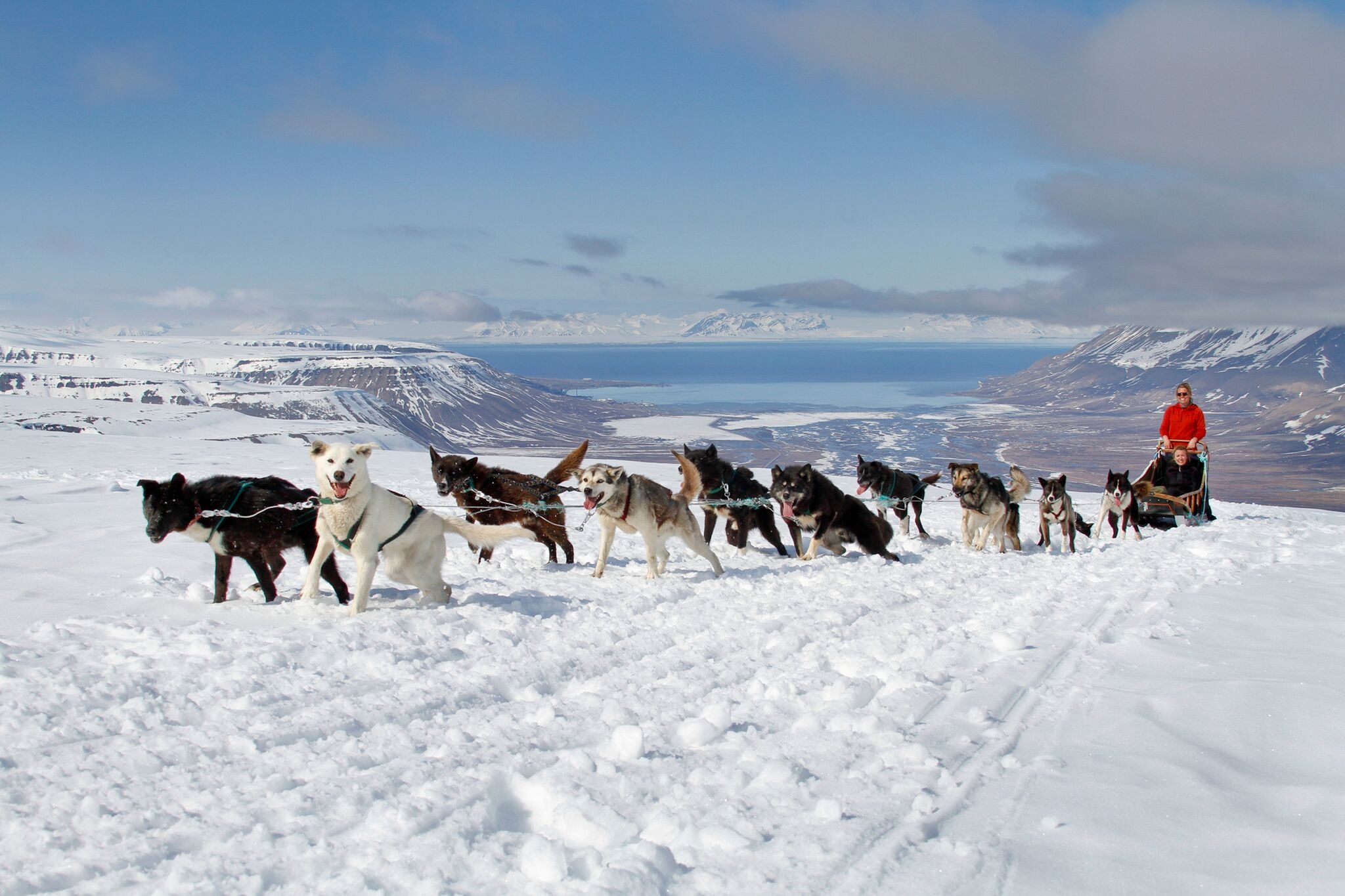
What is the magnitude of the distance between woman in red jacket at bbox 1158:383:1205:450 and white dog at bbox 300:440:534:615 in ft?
42.5

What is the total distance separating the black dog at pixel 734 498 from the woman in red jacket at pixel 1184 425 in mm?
8268

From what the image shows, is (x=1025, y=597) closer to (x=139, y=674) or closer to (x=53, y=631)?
(x=139, y=674)

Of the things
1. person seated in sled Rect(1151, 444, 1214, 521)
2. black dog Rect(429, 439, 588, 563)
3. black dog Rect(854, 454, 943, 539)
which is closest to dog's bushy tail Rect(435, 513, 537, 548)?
black dog Rect(429, 439, 588, 563)

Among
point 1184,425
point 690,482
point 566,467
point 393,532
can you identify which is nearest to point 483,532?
point 393,532

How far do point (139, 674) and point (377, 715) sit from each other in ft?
4.15

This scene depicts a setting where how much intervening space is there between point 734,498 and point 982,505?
330 cm

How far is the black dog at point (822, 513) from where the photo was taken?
888 centimetres

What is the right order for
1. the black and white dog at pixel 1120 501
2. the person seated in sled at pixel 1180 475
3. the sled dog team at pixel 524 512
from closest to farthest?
the sled dog team at pixel 524 512, the black and white dog at pixel 1120 501, the person seated in sled at pixel 1180 475

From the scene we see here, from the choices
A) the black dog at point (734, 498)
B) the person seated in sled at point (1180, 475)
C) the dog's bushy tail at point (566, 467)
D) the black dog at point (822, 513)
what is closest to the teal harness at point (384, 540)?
the dog's bushy tail at point (566, 467)

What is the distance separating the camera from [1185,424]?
13602mm

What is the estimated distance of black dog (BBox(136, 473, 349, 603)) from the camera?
529cm

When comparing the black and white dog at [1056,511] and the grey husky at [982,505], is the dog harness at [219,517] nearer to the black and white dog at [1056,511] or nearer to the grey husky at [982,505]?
the grey husky at [982,505]

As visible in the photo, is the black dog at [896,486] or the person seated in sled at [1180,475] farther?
the person seated in sled at [1180,475]

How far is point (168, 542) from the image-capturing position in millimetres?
7824
